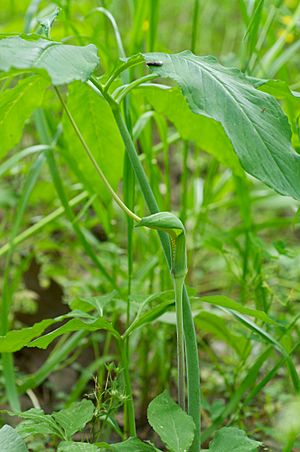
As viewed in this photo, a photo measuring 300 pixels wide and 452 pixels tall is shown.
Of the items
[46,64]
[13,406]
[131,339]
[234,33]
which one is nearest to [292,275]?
[131,339]

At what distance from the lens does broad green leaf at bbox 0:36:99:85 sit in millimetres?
540

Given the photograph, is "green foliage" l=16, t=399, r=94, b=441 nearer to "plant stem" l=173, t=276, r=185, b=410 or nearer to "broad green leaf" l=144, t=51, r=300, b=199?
"plant stem" l=173, t=276, r=185, b=410

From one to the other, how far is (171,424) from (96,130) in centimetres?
39

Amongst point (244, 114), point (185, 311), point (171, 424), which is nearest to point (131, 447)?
point (171, 424)

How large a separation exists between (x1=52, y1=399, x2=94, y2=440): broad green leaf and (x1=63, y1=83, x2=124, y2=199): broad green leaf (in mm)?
342

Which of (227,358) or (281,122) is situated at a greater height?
(281,122)

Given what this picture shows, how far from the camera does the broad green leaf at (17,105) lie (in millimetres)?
724

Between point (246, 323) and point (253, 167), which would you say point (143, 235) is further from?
point (253, 167)

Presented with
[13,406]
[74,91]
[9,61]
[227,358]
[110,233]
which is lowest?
[227,358]

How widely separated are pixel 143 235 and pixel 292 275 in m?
0.29

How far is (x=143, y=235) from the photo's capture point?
1250mm

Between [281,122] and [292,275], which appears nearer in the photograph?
[281,122]

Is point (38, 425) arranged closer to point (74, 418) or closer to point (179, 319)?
point (74, 418)

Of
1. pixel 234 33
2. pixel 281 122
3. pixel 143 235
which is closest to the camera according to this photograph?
pixel 281 122
